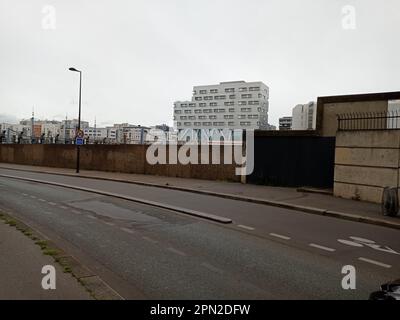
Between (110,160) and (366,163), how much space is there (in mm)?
19301

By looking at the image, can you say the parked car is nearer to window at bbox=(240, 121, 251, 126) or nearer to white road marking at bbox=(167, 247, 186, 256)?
white road marking at bbox=(167, 247, 186, 256)

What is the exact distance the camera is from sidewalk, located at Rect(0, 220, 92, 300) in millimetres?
4504

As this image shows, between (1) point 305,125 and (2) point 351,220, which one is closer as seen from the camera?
(2) point 351,220

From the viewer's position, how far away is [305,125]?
115 ft

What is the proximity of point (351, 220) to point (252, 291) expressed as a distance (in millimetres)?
6672

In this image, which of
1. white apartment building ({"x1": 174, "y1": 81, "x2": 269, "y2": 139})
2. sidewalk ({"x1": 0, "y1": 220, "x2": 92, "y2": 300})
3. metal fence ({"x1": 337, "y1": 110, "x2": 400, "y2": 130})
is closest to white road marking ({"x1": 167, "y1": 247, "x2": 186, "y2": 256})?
→ sidewalk ({"x1": 0, "y1": 220, "x2": 92, "y2": 300})

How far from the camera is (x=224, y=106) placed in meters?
78.9

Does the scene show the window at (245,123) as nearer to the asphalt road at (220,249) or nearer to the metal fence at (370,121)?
the metal fence at (370,121)
